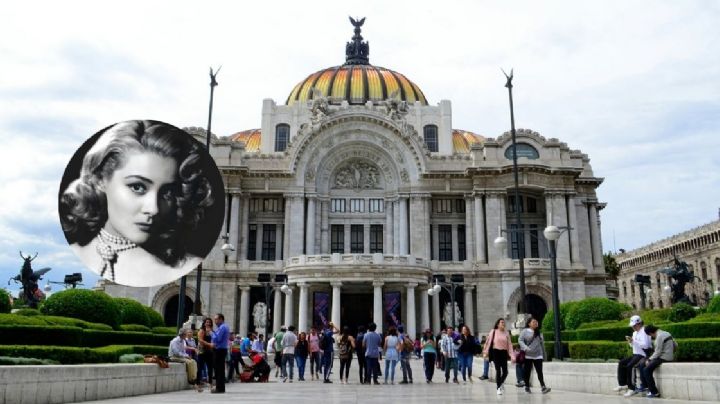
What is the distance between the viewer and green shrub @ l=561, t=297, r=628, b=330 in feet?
129

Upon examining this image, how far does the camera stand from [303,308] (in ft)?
165

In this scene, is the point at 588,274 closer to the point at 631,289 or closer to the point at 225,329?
the point at 225,329

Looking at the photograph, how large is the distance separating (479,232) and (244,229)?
21.7 meters

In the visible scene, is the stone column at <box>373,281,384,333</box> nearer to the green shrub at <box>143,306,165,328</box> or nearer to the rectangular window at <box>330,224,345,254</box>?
the rectangular window at <box>330,224,345,254</box>

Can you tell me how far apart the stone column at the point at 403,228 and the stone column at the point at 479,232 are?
20.9 feet

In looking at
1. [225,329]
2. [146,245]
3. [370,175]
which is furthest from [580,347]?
[370,175]

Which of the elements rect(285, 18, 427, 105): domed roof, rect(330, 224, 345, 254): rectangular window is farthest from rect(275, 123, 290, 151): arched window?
rect(330, 224, 345, 254): rectangular window

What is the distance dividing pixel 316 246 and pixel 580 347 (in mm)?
35792

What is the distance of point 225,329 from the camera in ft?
60.6

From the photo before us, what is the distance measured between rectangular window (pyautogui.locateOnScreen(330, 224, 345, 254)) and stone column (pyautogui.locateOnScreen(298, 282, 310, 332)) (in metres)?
9.74

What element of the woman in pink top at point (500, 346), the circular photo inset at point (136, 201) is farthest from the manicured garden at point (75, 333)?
the woman in pink top at point (500, 346)

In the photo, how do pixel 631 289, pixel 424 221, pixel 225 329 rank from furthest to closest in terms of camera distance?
pixel 631 289, pixel 424 221, pixel 225 329

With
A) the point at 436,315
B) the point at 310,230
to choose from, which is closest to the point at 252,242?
the point at 310,230

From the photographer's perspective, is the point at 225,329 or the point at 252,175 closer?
the point at 225,329
